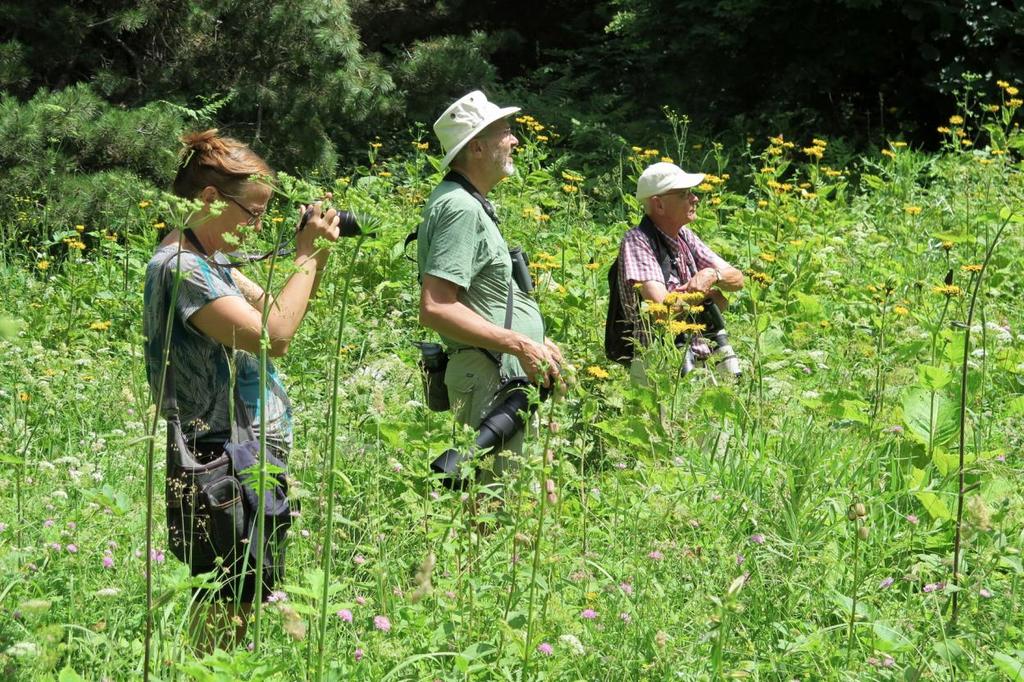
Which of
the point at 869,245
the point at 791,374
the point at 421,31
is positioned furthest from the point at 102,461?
the point at 421,31

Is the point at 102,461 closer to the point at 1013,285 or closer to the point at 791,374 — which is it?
the point at 791,374

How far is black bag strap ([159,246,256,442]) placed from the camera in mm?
2418

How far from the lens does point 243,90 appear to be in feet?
30.1

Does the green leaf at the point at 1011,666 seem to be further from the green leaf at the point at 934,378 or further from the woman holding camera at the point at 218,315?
the woman holding camera at the point at 218,315

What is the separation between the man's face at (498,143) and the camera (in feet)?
12.1

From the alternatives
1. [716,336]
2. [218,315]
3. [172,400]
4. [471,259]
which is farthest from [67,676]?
[716,336]

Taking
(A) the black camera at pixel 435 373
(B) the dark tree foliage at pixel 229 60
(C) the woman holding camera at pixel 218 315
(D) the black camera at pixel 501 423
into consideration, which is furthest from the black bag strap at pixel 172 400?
(B) the dark tree foliage at pixel 229 60

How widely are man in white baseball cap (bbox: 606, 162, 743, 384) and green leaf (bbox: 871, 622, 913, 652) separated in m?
2.00

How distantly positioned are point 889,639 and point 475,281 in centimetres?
180

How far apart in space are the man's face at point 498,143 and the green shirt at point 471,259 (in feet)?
0.53

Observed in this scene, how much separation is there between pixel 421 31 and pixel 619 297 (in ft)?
30.0

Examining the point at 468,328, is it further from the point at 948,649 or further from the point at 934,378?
the point at 948,649

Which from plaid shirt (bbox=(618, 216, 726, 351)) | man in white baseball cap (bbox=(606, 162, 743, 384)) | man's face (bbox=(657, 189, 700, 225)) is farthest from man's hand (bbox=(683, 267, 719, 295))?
man's face (bbox=(657, 189, 700, 225))

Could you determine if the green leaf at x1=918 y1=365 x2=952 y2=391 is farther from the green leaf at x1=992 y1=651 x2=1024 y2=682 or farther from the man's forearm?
the green leaf at x1=992 y1=651 x2=1024 y2=682
